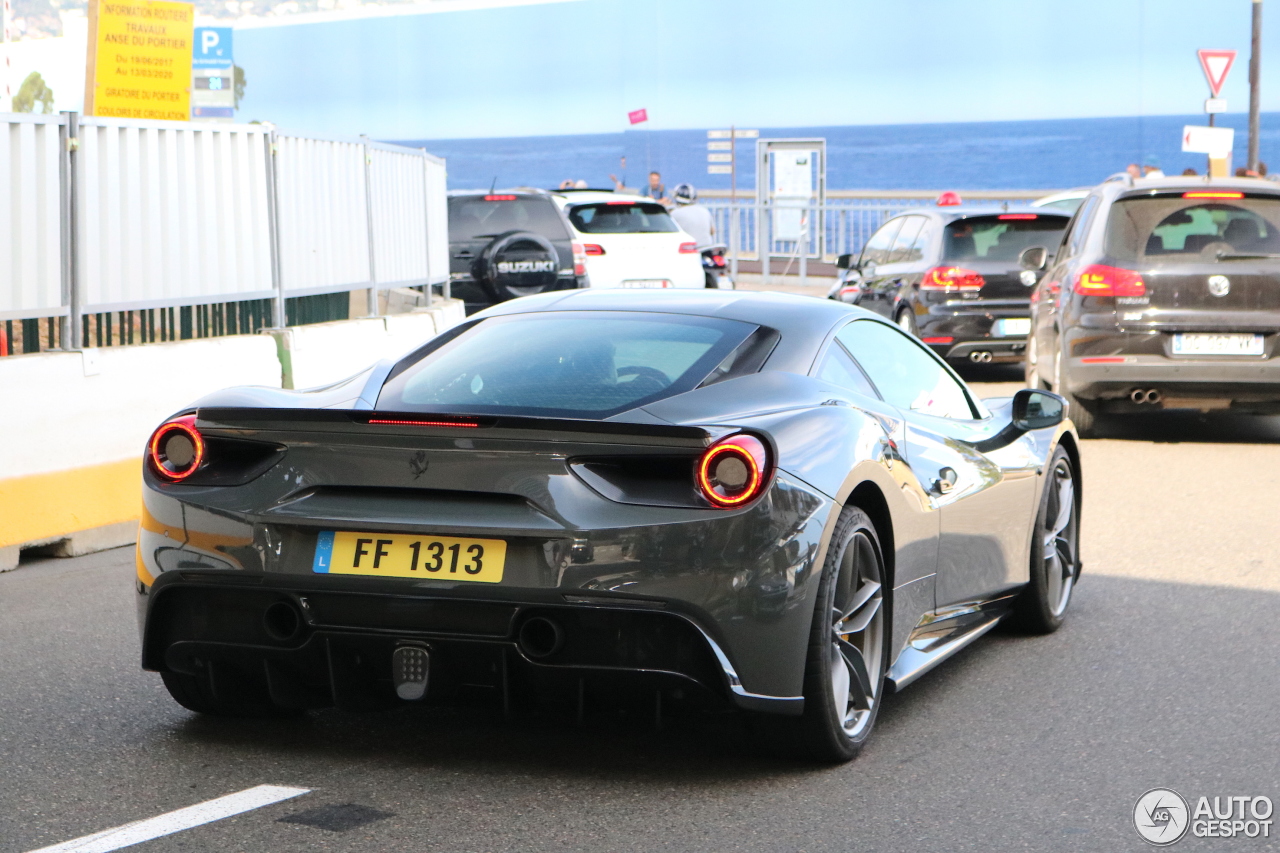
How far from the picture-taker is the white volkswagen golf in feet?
63.3

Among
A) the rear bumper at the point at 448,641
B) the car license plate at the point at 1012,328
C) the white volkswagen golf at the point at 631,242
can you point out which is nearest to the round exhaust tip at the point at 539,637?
the rear bumper at the point at 448,641

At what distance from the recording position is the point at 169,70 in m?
12.7

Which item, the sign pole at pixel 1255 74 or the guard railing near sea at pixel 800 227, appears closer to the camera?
the sign pole at pixel 1255 74

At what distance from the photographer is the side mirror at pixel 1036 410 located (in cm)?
615

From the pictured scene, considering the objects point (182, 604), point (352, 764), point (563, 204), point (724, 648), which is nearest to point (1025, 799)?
point (724, 648)

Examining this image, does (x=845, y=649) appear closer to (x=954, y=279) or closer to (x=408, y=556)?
(x=408, y=556)

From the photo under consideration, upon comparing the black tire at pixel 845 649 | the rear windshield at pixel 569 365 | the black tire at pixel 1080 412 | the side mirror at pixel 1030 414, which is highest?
the rear windshield at pixel 569 365

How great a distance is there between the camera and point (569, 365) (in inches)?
189

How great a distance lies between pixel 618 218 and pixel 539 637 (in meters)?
15.9

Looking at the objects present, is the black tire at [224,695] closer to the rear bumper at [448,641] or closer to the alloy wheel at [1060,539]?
the rear bumper at [448,641]

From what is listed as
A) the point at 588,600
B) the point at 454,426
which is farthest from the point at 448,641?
A: the point at 454,426

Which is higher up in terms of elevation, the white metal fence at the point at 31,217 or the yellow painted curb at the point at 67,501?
the white metal fence at the point at 31,217

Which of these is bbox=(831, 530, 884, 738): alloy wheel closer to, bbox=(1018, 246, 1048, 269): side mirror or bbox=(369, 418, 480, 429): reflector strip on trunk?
bbox=(369, 418, 480, 429): reflector strip on trunk

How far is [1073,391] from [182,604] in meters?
8.66
